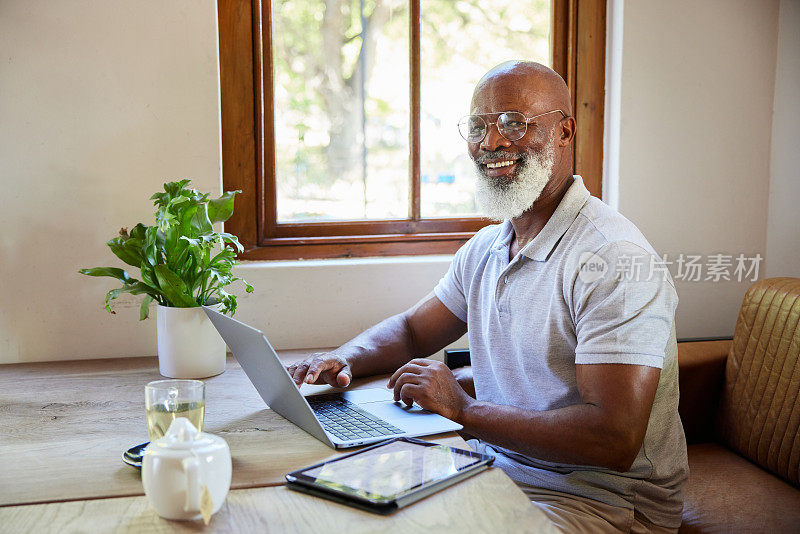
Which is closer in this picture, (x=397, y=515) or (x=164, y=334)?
(x=397, y=515)

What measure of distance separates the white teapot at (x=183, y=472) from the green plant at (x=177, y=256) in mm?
775

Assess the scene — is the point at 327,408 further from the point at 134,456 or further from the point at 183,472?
the point at 183,472

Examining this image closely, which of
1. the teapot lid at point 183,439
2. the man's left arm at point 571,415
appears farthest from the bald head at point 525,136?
the teapot lid at point 183,439

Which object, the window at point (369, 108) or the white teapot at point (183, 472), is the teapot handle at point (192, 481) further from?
the window at point (369, 108)

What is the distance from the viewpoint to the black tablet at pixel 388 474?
100 centimetres

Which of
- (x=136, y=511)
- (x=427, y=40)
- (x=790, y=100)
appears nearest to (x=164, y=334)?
(x=136, y=511)

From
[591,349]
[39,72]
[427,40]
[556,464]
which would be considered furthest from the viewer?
[427,40]

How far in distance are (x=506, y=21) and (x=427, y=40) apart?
0.27 meters

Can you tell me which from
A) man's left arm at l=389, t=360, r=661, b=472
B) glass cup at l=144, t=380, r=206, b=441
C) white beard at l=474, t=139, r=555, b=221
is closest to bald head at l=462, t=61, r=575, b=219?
white beard at l=474, t=139, r=555, b=221

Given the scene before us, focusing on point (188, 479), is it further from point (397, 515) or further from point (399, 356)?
point (399, 356)

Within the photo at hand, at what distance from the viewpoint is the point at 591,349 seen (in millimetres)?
1401

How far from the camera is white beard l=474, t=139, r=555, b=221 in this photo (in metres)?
1.70

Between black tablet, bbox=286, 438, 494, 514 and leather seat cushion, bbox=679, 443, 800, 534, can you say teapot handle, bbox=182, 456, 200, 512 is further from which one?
leather seat cushion, bbox=679, 443, 800, 534

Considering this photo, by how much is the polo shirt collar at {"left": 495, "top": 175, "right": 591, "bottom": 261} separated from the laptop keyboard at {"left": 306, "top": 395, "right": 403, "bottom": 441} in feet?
1.64
